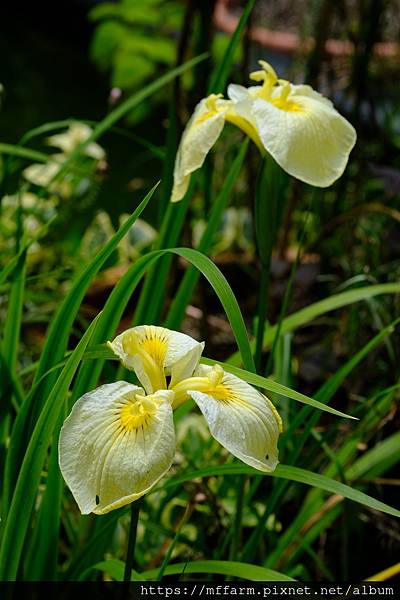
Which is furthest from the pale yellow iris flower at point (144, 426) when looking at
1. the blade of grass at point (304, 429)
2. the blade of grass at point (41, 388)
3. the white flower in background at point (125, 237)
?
the white flower in background at point (125, 237)

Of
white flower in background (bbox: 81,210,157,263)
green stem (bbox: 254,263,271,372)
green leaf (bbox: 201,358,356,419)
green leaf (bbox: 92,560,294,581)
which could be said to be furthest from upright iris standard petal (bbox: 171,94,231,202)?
white flower in background (bbox: 81,210,157,263)

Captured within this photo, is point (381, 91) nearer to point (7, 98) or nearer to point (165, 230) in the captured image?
point (165, 230)

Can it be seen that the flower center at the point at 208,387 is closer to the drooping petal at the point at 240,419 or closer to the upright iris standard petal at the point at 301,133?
the drooping petal at the point at 240,419

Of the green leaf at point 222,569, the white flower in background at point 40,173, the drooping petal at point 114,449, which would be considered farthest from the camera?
the white flower in background at point 40,173

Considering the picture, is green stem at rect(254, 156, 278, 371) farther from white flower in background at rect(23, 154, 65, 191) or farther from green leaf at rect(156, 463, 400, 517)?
white flower in background at rect(23, 154, 65, 191)

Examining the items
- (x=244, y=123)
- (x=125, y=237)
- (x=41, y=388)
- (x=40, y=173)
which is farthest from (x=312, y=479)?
(x=125, y=237)

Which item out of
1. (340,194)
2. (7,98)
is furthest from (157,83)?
(7,98)
